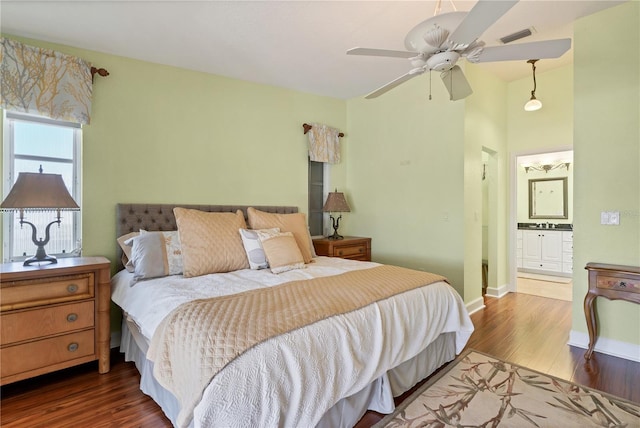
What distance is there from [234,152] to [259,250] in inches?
56.4

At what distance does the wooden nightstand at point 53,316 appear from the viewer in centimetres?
194

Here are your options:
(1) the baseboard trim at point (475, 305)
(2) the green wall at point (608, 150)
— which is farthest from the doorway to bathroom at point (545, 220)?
(2) the green wall at point (608, 150)

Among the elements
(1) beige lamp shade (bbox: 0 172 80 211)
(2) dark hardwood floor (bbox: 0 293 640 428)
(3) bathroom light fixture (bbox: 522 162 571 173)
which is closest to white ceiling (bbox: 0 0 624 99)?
(1) beige lamp shade (bbox: 0 172 80 211)

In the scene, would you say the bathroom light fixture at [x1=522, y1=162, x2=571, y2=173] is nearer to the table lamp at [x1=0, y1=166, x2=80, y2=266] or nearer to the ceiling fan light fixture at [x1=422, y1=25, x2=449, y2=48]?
the ceiling fan light fixture at [x1=422, y1=25, x2=449, y2=48]

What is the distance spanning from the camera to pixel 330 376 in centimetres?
140

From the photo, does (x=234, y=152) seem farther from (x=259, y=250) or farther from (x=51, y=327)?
(x=51, y=327)

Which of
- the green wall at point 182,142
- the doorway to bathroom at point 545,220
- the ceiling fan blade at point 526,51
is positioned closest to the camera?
the ceiling fan blade at point 526,51

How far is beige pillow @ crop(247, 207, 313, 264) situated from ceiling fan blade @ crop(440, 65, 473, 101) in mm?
1823

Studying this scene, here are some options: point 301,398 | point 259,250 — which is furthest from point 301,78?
point 301,398

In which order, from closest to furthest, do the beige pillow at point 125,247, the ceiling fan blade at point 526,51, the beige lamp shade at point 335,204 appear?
1. the ceiling fan blade at point 526,51
2. the beige pillow at point 125,247
3. the beige lamp shade at point 335,204

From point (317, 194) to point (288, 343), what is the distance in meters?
3.22

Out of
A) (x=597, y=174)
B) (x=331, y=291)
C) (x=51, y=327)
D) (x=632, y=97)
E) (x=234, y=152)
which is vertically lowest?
(x=51, y=327)

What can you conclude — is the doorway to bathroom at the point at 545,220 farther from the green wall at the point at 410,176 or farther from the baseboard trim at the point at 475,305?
the green wall at the point at 410,176

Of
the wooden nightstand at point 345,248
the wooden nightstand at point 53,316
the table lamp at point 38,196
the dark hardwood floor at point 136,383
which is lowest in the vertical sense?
the dark hardwood floor at point 136,383
